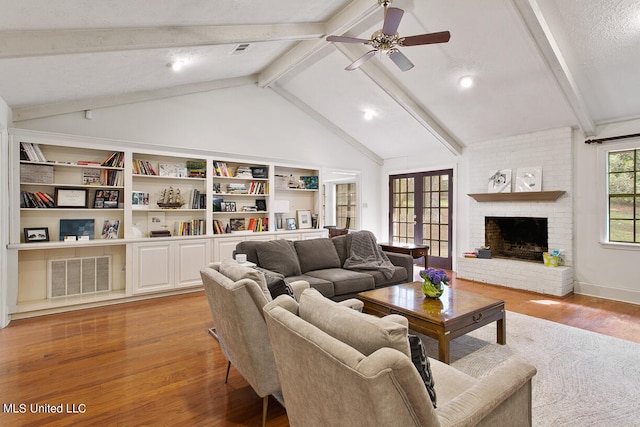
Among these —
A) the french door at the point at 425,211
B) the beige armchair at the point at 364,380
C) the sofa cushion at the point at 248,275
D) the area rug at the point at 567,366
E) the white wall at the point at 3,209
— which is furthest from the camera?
the french door at the point at 425,211

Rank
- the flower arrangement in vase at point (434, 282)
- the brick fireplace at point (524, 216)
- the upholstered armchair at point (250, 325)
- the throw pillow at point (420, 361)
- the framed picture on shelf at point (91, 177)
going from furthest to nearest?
the brick fireplace at point (524, 216), the framed picture on shelf at point (91, 177), the flower arrangement in vase at point (434, 282), the upholstered armchair at point (250, 325), the throw pillow at point (420, 361)

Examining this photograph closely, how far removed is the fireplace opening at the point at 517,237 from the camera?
530 centimetres

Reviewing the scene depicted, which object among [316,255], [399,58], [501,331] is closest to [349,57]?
[399,58]

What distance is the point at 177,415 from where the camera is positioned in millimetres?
2000

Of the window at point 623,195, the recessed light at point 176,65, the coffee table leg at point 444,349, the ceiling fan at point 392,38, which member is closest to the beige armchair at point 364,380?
the coffee table leg at point 444,349

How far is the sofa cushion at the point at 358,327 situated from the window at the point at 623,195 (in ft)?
16.7

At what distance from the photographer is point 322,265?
13.7 ft

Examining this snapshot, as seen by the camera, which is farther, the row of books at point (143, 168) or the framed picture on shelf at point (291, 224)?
the framed picture on shelf at point (291, 224)

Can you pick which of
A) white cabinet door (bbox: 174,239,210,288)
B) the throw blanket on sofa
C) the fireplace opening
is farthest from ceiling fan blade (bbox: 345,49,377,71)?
the fireplace opening

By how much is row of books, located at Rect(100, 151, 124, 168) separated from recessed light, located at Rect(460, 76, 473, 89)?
4.78 metres

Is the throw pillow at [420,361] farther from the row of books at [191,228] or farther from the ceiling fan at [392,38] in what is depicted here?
the row of books at [191,228]

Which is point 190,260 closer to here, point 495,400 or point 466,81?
point 495,400

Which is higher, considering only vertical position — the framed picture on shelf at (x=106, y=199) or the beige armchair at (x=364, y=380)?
the framed picture on shelf at (x=106, y=199)

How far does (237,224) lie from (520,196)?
4.71 metres
